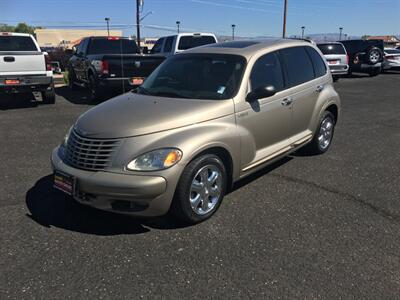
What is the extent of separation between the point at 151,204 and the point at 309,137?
2983 millimetres

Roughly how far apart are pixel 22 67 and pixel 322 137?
293 inches

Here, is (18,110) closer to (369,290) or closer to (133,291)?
(133,291)

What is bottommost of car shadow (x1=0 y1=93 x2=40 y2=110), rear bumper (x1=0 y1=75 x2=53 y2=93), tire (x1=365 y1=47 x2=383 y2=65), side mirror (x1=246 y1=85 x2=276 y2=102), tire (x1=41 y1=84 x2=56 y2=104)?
car shadow (x1=0 y1=93 x2=40 y2=110)

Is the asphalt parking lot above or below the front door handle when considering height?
below

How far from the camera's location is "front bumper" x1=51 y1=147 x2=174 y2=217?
341cm

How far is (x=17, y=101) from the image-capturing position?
11750 millimetres

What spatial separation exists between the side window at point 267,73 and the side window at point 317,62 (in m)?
1.06

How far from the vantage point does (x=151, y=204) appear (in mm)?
3506

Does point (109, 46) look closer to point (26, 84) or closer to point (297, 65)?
point (26, 84)

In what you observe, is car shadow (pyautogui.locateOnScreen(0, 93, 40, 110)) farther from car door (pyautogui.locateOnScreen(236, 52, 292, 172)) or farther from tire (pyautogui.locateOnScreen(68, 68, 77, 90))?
car door (pyautogui.locateOnScreen(236, 52, 292, 172))

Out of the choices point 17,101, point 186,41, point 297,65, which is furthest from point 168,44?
point 297,65

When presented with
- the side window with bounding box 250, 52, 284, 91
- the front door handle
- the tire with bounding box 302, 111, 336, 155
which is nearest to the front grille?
the side window with bounding box 250, 52, 284, 91

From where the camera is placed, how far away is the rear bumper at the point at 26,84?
9.62 metres

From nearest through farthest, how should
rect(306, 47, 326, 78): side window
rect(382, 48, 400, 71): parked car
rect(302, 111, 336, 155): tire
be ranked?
rect(306, 47, 326, 78): side window, rect(302, 111, 336, 155): tire, rect(382, 48, 400, 71): parked car
